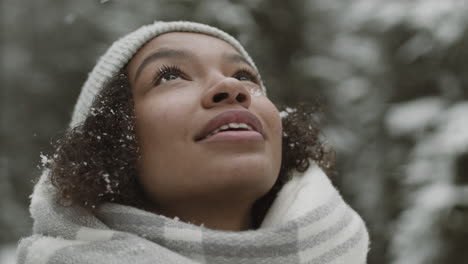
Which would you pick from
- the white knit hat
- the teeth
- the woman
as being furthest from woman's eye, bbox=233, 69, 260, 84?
the teeth

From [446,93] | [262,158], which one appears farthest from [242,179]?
[446,93]

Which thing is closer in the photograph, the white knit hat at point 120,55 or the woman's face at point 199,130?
the woman's face at point 199,130

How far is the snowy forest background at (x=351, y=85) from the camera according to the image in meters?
2.81

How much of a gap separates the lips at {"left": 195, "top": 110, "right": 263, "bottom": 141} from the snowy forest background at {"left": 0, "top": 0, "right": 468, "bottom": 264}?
590 millimetres

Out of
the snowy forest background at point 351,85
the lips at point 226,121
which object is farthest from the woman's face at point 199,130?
the snowy forest background at point 351,85

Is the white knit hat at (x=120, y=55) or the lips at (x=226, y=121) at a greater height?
the white knit hat at (x=120, y=55)

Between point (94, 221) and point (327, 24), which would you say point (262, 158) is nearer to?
point (94, 221)

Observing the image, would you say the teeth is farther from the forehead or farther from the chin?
the forehead

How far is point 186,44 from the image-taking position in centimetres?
145

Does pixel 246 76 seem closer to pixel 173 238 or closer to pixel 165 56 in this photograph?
pixel 165 56

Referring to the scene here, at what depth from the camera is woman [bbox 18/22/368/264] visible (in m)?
1.21

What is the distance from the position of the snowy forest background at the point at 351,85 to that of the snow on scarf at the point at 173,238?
1.98ft

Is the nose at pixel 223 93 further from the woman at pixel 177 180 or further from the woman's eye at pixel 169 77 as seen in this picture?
the woman's eye at pixel 169 77

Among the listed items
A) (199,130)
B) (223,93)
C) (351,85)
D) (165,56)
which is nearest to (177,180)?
(199,130)
